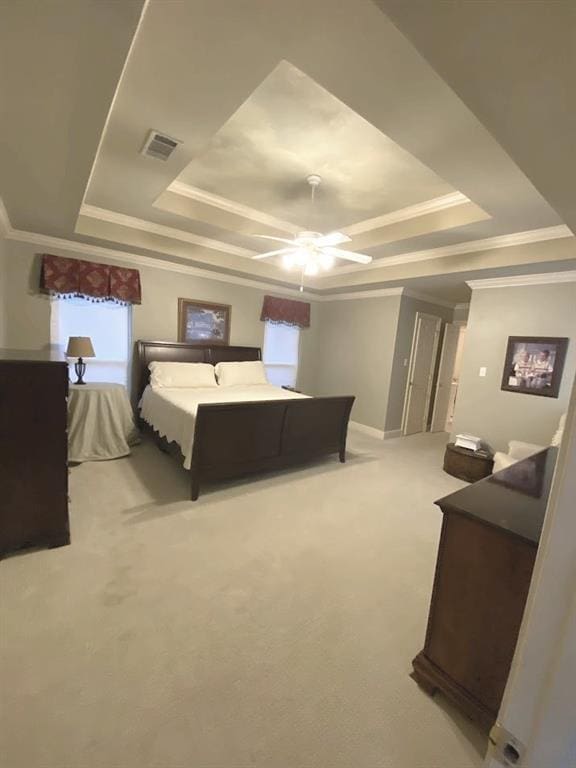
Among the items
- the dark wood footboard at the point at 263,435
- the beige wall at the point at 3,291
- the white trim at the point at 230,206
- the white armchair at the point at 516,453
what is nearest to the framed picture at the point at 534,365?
the white armchair at the point at 516,453

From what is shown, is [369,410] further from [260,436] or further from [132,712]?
[132,712]

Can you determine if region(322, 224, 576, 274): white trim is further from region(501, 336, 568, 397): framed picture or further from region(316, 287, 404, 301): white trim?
region(501, 336, 568, 397): framed picture

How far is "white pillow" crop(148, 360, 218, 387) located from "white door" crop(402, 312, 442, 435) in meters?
3.14

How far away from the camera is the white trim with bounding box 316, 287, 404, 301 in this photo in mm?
5043

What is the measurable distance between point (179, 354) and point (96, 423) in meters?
1.43

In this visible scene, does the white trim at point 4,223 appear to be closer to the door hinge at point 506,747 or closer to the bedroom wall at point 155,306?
the bedroom wall at point 155,306

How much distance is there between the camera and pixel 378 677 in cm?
149

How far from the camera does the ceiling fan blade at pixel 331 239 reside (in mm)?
2607

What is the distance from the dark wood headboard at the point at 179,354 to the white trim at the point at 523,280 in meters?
3.20

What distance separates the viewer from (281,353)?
19.5 feet

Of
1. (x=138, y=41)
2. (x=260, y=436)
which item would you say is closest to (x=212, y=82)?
(x=138, y=41)

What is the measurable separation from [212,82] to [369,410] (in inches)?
184

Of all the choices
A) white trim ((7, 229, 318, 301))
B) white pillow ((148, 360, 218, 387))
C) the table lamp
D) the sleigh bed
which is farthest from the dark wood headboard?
white trim ((7, 229, 318, 301))

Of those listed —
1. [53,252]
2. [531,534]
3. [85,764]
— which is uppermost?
[53,252]
